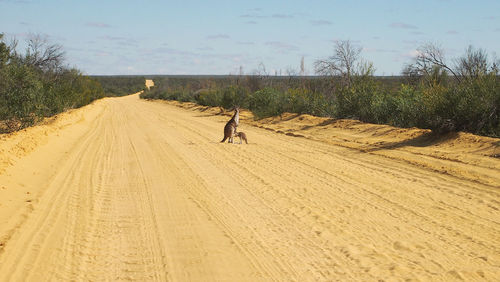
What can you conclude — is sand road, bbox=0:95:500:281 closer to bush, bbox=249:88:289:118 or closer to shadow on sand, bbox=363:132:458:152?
shadow on sand, bbox=363:132:458:152

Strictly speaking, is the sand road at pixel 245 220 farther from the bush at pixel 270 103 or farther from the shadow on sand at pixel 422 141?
the bush at pixel 270 103

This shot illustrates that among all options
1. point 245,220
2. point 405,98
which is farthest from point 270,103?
point 245,220

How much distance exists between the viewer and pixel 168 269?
605cm

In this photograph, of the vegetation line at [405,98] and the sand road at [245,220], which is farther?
the vegetation line at [405,98]

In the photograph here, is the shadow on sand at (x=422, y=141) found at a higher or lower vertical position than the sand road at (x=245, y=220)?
higher

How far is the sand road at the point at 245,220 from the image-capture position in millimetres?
6008

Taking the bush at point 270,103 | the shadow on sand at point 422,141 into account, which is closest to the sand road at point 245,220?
the shadow on sand at point 422,141

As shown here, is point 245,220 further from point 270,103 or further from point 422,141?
point 270,103

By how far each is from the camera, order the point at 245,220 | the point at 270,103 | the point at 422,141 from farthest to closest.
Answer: the point at 270,103 → the point at 422,141 → the point at 245,220

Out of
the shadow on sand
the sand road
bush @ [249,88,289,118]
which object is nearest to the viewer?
the sand road

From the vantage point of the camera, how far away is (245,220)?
26.7 ft

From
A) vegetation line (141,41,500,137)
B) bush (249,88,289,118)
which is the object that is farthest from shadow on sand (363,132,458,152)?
bush (249,88,289,118)

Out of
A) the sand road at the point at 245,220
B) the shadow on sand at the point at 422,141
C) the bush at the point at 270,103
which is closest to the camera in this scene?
the sand road at the point at 245,220

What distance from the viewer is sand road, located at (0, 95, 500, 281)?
6008 mm
